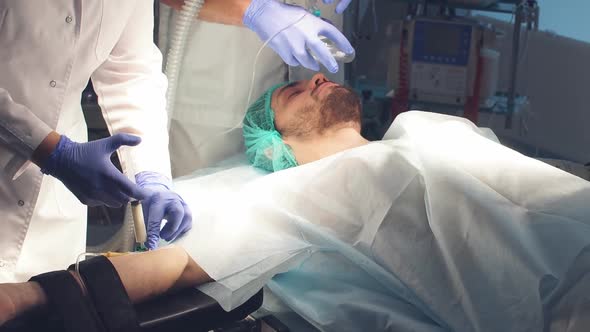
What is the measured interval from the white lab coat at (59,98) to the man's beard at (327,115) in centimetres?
61

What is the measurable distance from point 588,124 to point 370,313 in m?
3.09

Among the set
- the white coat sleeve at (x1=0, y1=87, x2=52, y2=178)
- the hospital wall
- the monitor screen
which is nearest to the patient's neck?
the white coat sleeve at (x1=0, y1=87, x2=52, y2=178)

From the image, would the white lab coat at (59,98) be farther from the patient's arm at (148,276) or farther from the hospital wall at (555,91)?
the hospital wall at (555,91)

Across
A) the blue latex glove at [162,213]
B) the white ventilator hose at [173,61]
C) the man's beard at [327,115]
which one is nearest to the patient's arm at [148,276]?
the blue latex glove at [162,213]

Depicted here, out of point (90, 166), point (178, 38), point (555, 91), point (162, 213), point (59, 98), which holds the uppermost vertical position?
point (178, 38)

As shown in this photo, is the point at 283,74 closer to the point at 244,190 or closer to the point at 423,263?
the point at 244,190

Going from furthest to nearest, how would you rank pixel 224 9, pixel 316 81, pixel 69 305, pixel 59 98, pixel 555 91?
pixel 555 91 < pixel 316 81 < pixel 224 9 < pixel 59 98 < pixel 69 305

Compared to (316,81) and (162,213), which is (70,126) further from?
(316,81)

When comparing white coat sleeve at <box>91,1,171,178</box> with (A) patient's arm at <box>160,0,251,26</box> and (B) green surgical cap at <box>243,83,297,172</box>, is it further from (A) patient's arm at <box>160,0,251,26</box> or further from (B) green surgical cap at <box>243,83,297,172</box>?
(B) green surgical cap at <box>243,83,297,172</box>

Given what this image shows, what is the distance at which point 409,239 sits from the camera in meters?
1.33

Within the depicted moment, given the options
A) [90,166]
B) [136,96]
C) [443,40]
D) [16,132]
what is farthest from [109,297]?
[443,40]

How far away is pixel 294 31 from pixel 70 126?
2.06ft

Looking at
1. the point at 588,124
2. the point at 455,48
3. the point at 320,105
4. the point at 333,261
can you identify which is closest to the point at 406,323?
the point at 333,261

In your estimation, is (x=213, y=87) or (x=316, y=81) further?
(x=213, y=87)
